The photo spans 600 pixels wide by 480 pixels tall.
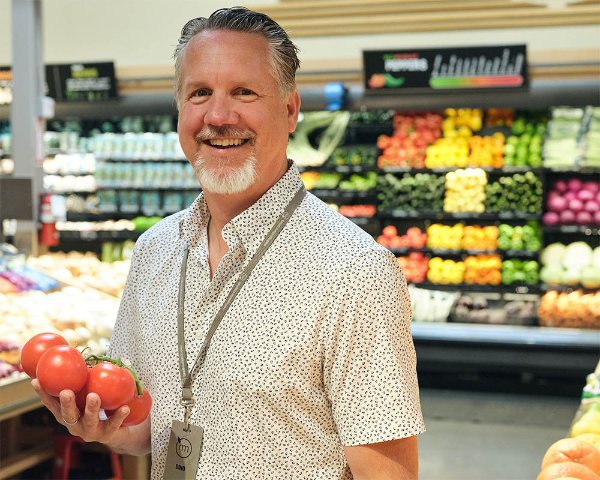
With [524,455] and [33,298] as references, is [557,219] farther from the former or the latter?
[33,298]

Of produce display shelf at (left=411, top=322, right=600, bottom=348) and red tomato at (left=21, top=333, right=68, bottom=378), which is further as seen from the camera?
produce display shelf at (left=411, top=322, right=600, bottom=348)

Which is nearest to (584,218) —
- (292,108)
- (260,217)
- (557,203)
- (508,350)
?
(557,203)

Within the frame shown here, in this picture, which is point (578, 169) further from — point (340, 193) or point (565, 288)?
point (340, 193)

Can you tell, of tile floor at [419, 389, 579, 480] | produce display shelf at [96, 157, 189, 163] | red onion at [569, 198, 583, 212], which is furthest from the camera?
produce display shelf at [96, 157, 189, 163]

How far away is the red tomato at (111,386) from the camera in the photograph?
5.65 feet

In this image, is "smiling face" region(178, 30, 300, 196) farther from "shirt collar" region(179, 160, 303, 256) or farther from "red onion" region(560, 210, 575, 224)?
"red onion" region(560, 210, 575, 224)

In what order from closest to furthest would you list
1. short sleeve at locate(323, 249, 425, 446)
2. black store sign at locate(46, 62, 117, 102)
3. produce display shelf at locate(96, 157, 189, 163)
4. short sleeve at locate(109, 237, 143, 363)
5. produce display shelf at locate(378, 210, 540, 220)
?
1. short sleeve at locate(323, 249, 425, 446)
2. short sleeve at locate(109, 237, 143, 363)
3. produce display shelf at locate(378, 210, 540, 220)
4. black store sign at locate(46, 62, 117, 102)
5. produce display shelf at locate(96, 157, 189, 163)

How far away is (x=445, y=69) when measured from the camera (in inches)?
287

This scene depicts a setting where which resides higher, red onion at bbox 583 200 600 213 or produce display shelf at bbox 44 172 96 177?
red onion at bbox 583 200 600 213

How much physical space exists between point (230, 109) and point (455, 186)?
609 centimetres

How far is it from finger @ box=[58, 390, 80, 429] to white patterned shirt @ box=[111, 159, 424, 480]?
0.20 metres

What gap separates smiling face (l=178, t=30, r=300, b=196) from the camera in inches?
68.7

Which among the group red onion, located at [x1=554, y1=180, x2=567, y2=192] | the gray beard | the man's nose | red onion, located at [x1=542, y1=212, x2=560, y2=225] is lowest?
red onion, located at [x1=542, y1=212, x2=560, y2=225]

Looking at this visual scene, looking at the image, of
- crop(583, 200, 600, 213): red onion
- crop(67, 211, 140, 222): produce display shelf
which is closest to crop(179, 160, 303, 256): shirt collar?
crop(583, 200, 600, 213): red onion
